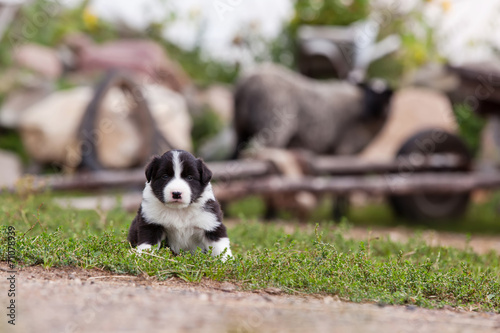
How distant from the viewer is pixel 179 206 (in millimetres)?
3945

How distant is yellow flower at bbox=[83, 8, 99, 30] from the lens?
19.7 meters

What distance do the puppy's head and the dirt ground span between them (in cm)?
51

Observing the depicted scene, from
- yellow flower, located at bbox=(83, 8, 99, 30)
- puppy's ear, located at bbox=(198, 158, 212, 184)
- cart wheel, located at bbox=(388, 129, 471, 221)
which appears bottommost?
cart wheel, located at bbox=(388, 129, 471, 221)

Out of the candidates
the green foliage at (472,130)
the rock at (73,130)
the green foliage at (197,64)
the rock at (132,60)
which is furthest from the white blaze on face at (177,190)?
the green foliage at (197,64)

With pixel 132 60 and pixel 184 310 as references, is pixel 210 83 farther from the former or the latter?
pixel 184 310

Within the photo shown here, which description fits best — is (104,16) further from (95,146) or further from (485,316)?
(485,316)

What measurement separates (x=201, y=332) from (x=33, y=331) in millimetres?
680

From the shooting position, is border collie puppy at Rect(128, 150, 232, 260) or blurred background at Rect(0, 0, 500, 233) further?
blurred background at Rect(0, 0, 500, 233)

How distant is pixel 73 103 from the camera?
13477 millimetres

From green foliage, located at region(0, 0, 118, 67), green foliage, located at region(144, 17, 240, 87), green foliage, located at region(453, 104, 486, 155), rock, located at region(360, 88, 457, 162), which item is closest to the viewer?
green foliage, located at region(453, 104, 486, 155)

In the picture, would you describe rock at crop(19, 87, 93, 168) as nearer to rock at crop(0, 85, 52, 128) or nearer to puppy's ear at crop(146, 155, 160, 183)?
rock at crop(0, 85, 52, 128)

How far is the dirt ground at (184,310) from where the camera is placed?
9.07 feet

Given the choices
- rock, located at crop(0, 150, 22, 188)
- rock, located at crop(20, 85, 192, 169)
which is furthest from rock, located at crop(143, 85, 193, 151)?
rock, located at crop(0, 150, 22, 188)

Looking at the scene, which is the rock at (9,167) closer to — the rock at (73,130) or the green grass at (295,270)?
the rock at (73,130)
